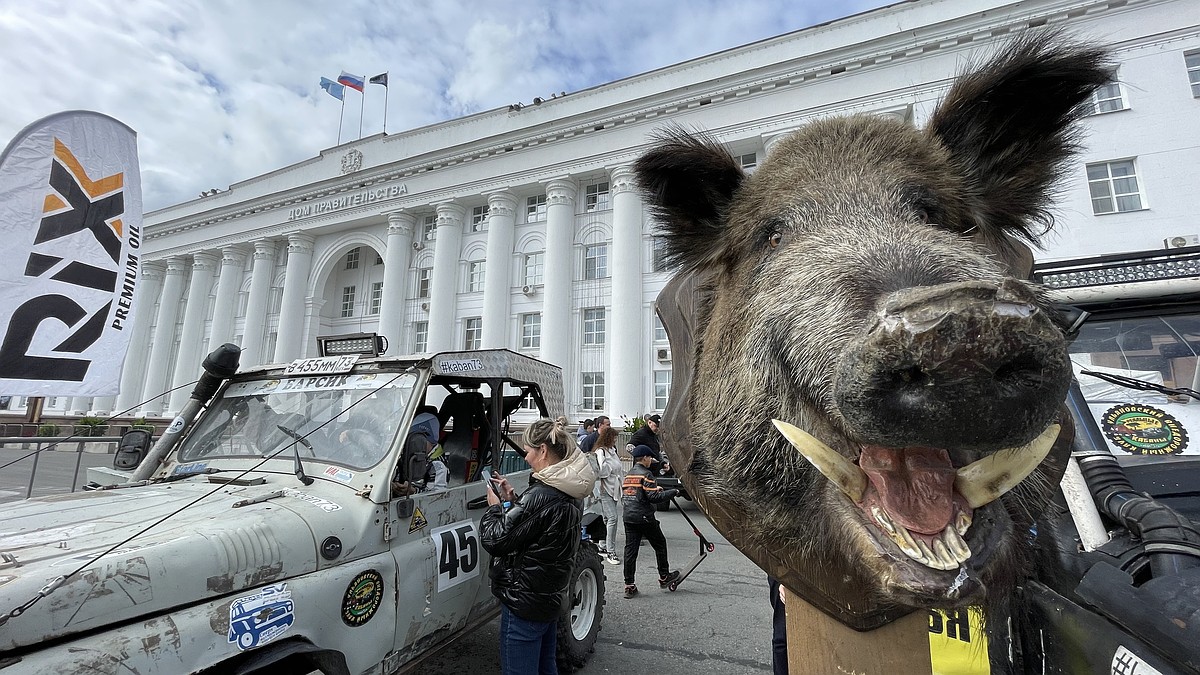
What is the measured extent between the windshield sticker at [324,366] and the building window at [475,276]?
22823 millimetres

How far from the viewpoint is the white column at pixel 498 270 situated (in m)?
24.2

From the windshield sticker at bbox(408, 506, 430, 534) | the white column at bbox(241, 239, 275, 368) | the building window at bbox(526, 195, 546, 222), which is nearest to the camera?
the windshield sticker at bbox(408, 506, 430, 534)

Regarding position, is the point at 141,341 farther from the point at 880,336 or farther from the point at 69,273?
the point at 880,336

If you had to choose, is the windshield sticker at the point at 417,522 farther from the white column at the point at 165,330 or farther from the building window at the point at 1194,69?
the white column at the point at 165,330

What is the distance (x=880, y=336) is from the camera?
734mm

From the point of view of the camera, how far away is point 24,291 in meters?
3.10

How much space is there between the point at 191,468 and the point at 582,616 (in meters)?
3.10

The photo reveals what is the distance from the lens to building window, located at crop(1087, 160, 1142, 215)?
15812mm

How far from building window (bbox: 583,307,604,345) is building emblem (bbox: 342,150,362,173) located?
18.6 m

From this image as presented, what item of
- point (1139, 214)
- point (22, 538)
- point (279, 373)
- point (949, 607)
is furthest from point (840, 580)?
point (1139, 214)

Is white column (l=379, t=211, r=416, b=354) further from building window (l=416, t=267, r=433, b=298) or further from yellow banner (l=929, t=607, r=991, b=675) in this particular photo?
yellow banner (l=929, t=607, r=991, b=675)

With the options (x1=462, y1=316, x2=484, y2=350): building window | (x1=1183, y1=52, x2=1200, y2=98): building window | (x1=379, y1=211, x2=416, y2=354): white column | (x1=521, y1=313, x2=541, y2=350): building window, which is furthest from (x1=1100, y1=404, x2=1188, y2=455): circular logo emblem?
(x1=379, y1=211, x2=416, y2=354): white column

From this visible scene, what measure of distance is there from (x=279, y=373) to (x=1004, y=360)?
14.3 ft

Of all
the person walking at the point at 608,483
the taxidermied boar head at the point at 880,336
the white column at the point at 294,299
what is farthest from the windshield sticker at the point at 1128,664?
the white column at the point at 294,299
